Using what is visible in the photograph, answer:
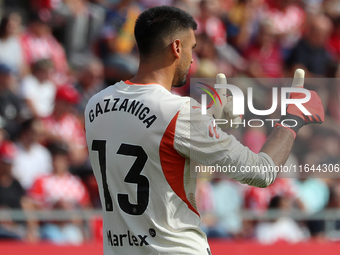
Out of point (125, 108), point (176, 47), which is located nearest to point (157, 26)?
point (176, 47)

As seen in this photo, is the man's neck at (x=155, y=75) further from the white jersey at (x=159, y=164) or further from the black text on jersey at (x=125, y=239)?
the black text on jersey at (x=125, y=239)

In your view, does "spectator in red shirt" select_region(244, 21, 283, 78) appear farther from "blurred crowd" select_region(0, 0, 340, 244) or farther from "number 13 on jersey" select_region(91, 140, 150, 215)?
"number 13 on jersey" select_region(91, 140, 150, 215)

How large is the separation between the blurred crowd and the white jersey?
68.0 inches

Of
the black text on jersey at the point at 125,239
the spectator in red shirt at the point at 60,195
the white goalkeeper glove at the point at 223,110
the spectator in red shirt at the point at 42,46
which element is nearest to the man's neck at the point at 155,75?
the white goalkeeper glove at the point at 223,110

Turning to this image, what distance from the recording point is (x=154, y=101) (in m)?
2.30

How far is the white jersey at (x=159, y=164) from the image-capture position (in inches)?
88.7

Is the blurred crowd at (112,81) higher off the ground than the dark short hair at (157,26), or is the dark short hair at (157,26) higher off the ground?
the dark short hair at (157,26)

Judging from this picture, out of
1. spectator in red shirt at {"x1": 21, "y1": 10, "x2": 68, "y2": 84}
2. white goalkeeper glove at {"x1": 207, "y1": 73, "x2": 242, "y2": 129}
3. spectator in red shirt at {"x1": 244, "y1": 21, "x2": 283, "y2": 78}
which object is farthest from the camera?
spectator in red shirt at {"x1": 244, "y1": 21, "x2": 283, "y2": 78}

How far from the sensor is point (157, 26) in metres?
2.40

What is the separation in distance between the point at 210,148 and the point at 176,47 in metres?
0.51

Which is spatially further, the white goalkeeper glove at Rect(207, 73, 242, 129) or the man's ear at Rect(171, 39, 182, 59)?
the white goalkeeper glove at Rect(207, 73, 242, 129)

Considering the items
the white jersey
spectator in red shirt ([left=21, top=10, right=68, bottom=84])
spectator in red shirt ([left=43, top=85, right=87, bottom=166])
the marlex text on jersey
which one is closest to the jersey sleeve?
the white jersey

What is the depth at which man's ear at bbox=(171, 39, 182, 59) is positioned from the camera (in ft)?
7.90

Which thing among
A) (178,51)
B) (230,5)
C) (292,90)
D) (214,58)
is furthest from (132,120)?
(230,5)
